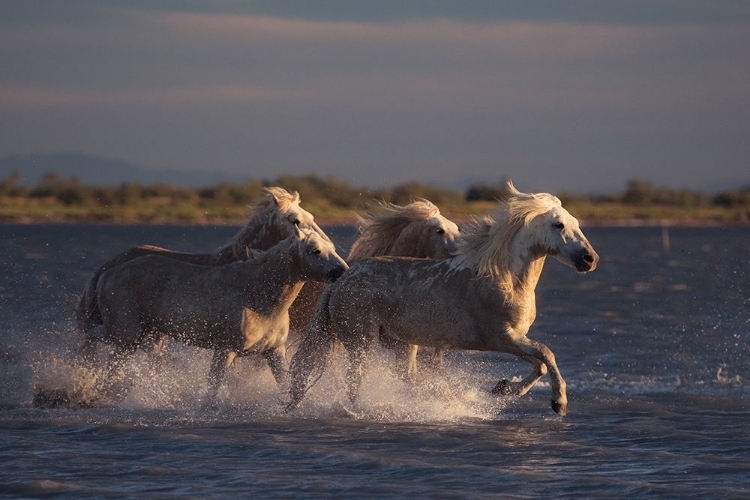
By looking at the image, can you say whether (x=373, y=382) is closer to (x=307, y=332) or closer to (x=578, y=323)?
(x=307, y=332)

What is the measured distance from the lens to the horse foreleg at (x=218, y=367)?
11148 mm

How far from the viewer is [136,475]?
28.7ft

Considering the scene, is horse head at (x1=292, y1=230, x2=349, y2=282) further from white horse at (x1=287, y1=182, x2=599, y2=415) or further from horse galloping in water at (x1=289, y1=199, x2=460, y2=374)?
horse galloping in water at (x1=289, y1=199, x2=460, y2=374)

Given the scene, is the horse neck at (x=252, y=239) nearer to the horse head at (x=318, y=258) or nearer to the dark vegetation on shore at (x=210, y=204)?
the horse head at (x=318, y=258)

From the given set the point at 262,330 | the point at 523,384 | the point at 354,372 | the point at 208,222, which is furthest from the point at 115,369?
the point at 208,222

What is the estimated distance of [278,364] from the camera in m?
11.2

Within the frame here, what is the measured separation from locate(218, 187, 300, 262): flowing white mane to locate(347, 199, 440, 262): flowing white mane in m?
0.88

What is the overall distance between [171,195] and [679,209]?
45.7m

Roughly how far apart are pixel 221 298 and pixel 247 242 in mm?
854

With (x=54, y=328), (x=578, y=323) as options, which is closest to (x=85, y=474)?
(x=54, y=328)

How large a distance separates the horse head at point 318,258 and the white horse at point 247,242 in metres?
0.20

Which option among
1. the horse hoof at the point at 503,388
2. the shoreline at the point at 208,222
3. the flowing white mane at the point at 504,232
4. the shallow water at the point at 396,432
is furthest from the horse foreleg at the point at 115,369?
the shoreline at the point at 208,222

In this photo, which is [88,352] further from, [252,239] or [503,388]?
[503,388]

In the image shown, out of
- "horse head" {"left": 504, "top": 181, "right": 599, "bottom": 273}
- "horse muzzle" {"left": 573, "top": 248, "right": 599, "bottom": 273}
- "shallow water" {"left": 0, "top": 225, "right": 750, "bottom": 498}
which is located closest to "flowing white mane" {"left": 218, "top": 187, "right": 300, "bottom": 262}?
"shallow water" {"left": 0, "top": 225, "right": 750, "bottom": 498}
